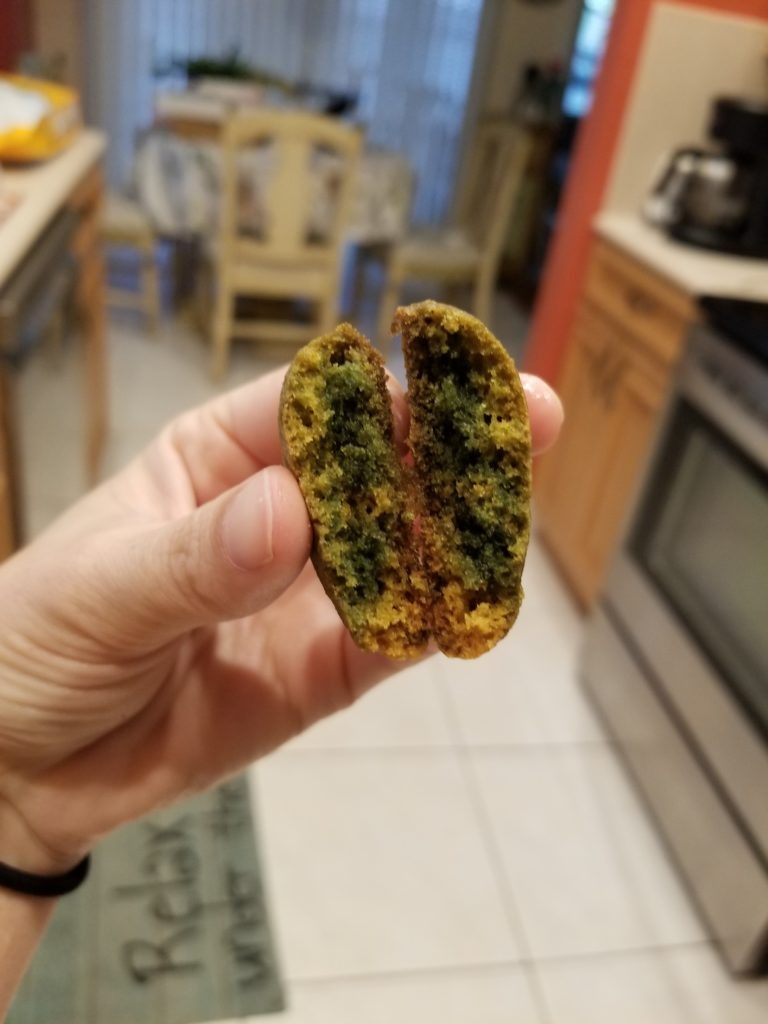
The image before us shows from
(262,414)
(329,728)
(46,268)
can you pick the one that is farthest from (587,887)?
(46,268)

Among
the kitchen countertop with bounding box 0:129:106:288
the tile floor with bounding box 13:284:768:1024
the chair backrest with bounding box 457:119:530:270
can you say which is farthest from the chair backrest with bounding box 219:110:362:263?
the tile floor with bounding box 13:284:768:1024

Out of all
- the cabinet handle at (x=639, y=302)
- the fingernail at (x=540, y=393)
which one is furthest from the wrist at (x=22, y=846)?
the cabinet handle at (x=639, y=302)

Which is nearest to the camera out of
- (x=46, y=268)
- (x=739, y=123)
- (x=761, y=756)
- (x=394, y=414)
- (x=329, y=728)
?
(x=394, y=414)

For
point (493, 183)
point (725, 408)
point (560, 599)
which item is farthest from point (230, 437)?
point (493, 183)

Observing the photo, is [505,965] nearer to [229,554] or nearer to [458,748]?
[458,748]

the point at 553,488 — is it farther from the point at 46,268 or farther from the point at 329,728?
the point at 46,268

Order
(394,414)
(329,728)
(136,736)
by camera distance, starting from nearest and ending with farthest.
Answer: (394,414)
(136,736)
(329,728)

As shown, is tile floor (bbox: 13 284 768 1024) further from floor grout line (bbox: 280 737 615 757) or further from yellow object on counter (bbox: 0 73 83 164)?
yellow object on counter (bbox: 0 73 83 164)
